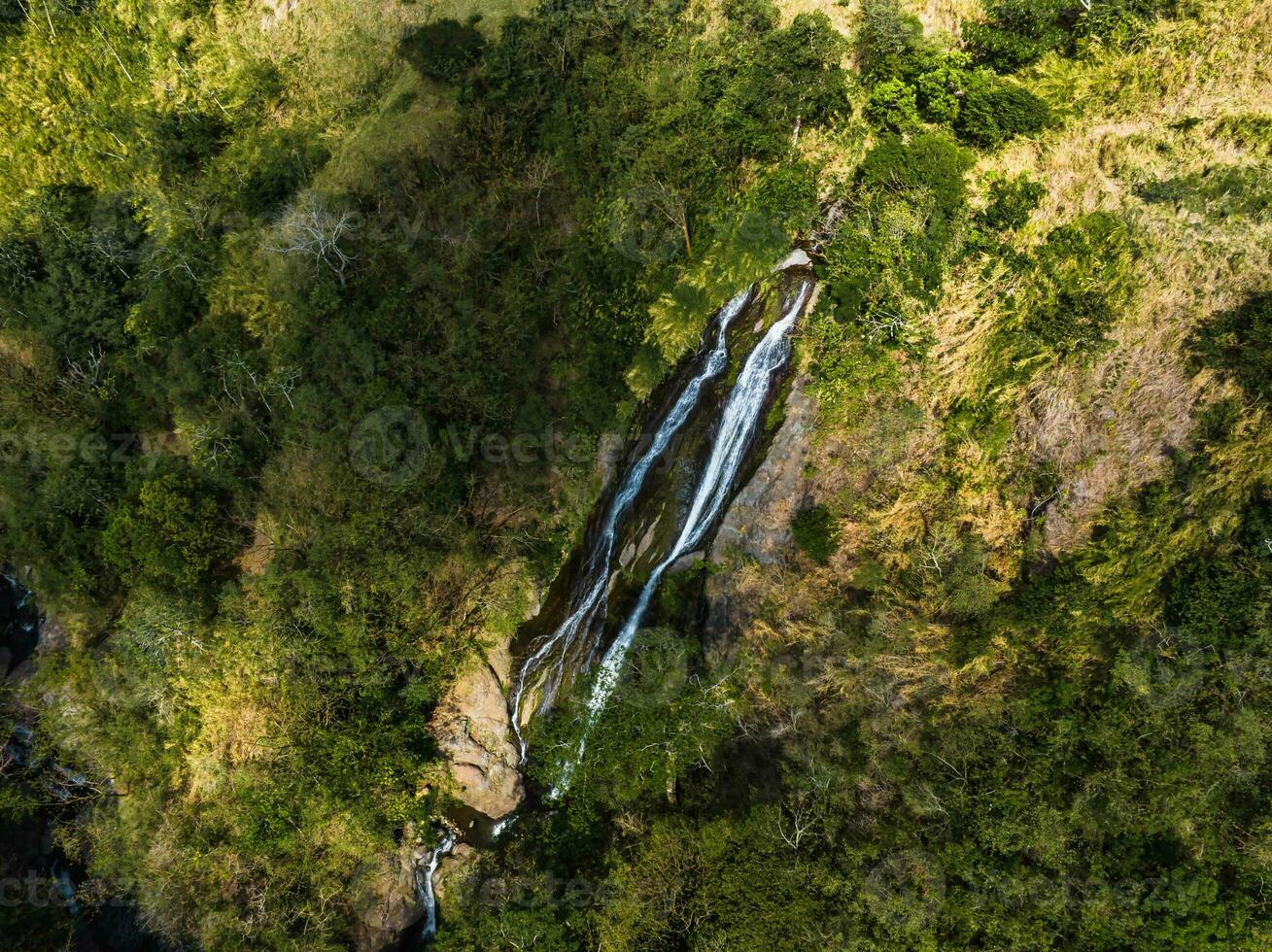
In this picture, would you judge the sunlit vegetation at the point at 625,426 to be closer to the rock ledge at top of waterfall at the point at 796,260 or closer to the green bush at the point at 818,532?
the green bush at the point at 818,532

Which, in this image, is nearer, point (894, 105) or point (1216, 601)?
point (1216, 601)

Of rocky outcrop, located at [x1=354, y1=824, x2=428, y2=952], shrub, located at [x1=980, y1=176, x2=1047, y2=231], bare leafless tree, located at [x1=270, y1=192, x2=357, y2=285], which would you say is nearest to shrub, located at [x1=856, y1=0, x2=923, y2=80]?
shrub, located at [x1=980, y1=176, x2=1047, y2=231]

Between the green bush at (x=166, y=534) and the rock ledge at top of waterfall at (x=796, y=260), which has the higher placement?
the rock ledge at top of waterfall at (x=796, y=260)

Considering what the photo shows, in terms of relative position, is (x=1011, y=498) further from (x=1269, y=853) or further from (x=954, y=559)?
(x=1269, y=853)

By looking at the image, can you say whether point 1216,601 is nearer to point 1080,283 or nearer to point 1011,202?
point 1080,283

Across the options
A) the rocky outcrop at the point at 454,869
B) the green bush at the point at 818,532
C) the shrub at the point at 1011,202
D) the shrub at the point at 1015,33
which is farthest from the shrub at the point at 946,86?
the rocky outcrop at the point at 454,869

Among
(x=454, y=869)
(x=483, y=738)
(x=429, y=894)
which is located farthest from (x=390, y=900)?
(x=483, y=738)

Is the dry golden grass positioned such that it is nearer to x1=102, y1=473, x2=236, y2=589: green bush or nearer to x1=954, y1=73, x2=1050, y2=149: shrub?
x1=954, y1=73, x2=1050, y2=149: shrub
